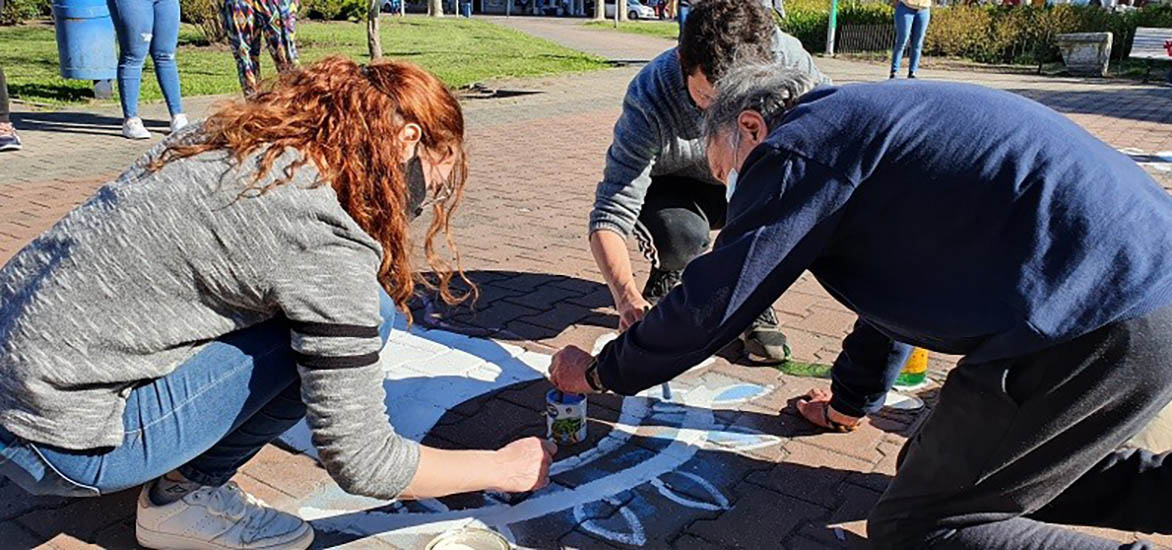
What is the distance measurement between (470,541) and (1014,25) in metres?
18.7

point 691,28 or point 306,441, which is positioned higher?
point 691,28

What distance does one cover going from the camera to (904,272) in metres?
1.77

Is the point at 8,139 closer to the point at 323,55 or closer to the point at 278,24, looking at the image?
the point at 278,24

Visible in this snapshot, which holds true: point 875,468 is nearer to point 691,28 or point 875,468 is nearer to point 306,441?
point 691,28

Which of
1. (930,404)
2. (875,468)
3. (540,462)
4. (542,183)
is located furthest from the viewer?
(542,183)

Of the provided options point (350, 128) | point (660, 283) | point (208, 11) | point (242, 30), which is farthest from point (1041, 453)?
point (208, 11)

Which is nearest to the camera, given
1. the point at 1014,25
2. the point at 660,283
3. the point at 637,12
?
the point at 660,283

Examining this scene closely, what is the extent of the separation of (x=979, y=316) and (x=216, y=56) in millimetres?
14558

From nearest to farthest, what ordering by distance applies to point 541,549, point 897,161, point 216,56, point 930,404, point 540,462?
point 897,161
point 540,462
point 541,549
point 930,404
point 216,56

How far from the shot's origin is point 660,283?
362 cm

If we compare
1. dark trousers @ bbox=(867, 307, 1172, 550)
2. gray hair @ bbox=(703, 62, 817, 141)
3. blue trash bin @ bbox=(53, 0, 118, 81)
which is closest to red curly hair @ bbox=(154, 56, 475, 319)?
gray hair @ bbox=(703, 62, 817, 141)

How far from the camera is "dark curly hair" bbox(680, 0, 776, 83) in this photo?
2562mm

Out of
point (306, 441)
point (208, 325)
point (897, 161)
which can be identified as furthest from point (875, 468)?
point (208, 325)

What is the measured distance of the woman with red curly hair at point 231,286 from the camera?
163cm
